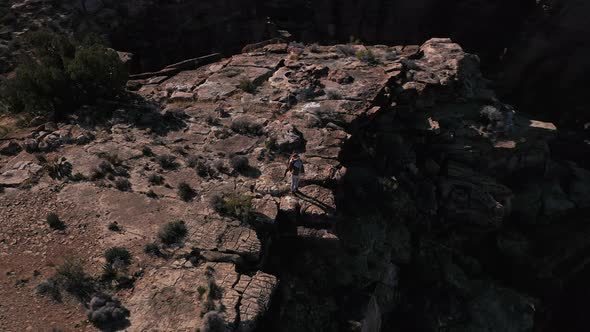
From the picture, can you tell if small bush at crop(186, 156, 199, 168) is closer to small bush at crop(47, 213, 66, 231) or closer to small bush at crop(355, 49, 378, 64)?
small bush at crop(47, 213, 66, 231)

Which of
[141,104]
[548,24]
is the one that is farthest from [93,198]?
[548,24]

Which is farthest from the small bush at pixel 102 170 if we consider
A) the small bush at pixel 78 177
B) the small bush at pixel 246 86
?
the small bush at pixel 246 86

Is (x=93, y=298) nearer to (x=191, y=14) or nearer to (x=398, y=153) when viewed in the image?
(x=398, y=153)

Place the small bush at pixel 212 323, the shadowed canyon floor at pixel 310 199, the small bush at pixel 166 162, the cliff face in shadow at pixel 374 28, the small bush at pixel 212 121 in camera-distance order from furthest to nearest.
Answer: the cliff face in shadow at pixel 374 28, the small bush at pixel 212 121, the small bush at pixel 166 162, the shadowed canyon floor at pixel 310 199, the small bush at pixel 212 323

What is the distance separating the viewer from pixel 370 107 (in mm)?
18766

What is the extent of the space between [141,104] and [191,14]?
17339mm

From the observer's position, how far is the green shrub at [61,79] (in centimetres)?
1808

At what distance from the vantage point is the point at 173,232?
511 inches

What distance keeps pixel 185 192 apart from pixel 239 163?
7.46ft

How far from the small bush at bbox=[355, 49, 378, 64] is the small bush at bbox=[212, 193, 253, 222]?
11616mm

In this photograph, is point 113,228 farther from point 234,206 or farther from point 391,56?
point 391,56

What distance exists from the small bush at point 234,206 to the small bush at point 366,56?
1162 centimetres

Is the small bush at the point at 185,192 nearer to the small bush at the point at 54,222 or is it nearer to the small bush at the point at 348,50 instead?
the small bush at the point at 54,222

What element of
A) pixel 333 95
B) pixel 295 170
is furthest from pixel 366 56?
pixel 295 170
